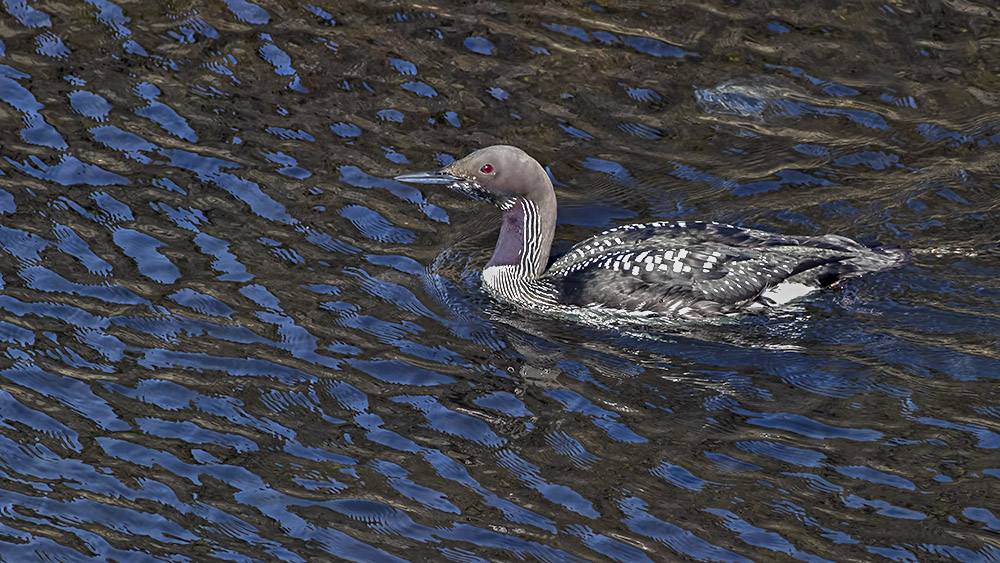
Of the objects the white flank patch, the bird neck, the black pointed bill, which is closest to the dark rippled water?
the white flank patch

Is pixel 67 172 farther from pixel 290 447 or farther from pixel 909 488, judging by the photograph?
pixel 909 488

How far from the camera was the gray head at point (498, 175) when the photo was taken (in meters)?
9.76

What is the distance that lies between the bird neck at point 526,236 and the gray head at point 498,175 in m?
0.10

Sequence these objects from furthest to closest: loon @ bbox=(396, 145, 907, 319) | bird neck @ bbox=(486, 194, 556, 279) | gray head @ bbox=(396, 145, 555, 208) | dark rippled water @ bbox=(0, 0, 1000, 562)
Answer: bird neck @ bbox=(486, 194, 556, 279) → gray head @ bbox=(396, 145, 555, 208) → loon @ bbox=(396, 145, 907, 319) → dark rippled water @ bbox=(0, 0, 1000, 562)

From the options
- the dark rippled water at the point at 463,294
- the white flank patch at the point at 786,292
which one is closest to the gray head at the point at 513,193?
the dark rippled water at the point at 463,294

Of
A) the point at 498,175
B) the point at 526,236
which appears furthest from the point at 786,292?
the point at 498,175

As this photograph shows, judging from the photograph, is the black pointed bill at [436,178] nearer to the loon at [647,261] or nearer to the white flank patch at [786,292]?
the loon at [647,261]

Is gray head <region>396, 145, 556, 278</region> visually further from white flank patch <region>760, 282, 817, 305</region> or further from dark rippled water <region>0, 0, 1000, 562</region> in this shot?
white flank patch <region>760, 282, 817, 305</region>

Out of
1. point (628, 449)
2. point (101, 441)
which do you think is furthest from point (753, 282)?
point (101, 441)

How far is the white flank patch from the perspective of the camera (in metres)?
9.69

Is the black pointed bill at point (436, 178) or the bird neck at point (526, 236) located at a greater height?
the black pointed bill at point (436, 178)

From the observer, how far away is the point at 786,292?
972cm

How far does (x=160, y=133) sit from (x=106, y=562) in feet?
17.0

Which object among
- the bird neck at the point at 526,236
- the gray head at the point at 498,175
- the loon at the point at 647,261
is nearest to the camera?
the loon at the point at 647,261
